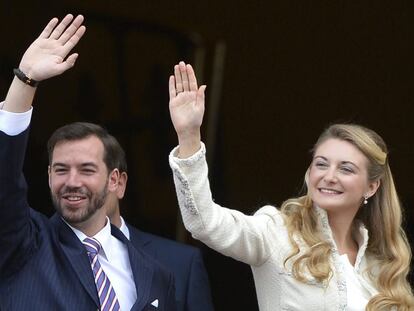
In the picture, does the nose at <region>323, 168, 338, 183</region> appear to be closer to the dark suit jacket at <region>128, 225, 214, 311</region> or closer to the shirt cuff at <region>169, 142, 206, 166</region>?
the shirt cuff at <region>169, 142, 206, 166</region>

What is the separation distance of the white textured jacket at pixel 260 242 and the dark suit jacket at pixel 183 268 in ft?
1.20

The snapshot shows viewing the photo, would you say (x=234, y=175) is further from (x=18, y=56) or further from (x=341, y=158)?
(x=341, y=158)

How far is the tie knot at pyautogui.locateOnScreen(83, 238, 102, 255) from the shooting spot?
10.1 ft

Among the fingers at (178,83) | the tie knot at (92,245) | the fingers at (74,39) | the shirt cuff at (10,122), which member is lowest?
the tie knot at (92,245)

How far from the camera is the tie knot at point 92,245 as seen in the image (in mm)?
3082

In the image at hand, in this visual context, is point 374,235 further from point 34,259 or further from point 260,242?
point 34,259

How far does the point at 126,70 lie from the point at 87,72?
234 mm

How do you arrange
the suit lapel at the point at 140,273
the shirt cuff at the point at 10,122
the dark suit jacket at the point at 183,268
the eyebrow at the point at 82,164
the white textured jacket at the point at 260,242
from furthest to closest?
the dark suit jacket at the point at 183,268, the eyebrow at the point at 82,164, the suit lapel at the point at 140,273, the white textured jacket at the point at 260,242, the shirt cuff at the point at 10,122

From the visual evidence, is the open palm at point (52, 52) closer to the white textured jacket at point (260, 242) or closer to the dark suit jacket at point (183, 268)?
the white textured jacket at point (260, 242)

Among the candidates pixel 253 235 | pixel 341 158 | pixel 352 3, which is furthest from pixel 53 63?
pixel 352 3

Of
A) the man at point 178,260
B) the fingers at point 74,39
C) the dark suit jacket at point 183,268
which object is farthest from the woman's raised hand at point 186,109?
the dark suit jacket at point 183,268

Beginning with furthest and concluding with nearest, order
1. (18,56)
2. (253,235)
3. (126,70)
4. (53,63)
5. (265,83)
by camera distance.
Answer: (265,83) < (126,70) < (18,56) < (253,235) < (53,63)

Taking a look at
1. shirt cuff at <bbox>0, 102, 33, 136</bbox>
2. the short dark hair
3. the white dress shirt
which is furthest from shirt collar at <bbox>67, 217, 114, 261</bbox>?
shirt cuff at <bbox>0, 102, 33, 136</bbox>

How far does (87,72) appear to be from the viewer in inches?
236
